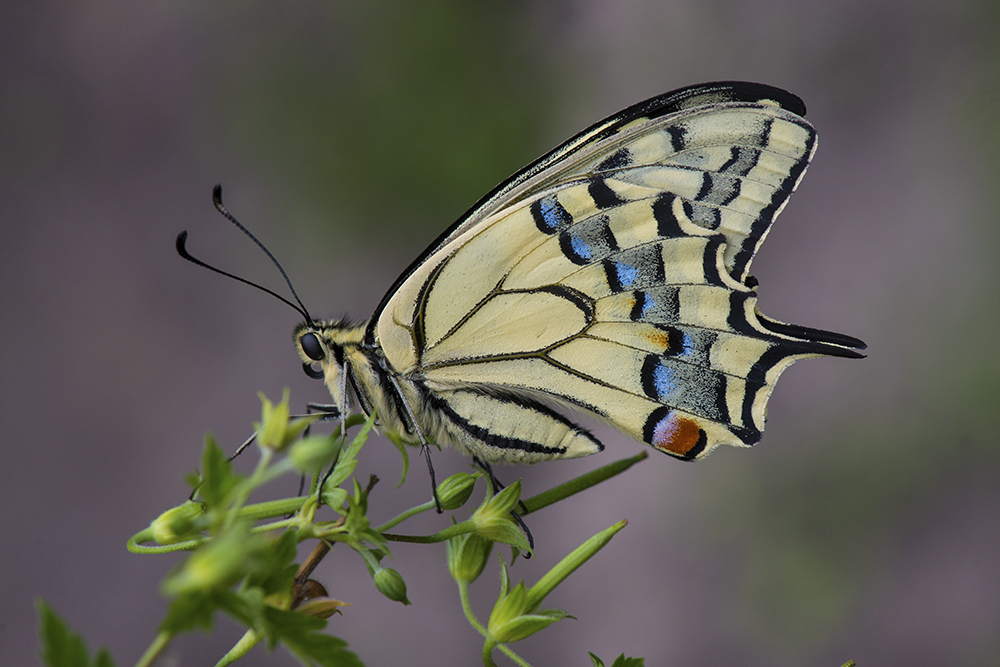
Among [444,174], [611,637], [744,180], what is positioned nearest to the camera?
[744,180]

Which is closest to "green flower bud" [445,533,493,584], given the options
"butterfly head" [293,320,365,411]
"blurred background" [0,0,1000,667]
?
"butterfly head" [293,320,365,411]

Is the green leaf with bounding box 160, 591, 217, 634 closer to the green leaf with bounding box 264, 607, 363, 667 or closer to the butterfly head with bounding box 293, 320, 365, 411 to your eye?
the green leaf with bounding box 264, 607, 363, 667

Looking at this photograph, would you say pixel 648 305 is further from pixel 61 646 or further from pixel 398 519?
pixel 61 646

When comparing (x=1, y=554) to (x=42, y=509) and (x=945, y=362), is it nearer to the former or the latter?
(x=42, y=509)

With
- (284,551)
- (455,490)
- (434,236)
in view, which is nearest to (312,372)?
(455,490)

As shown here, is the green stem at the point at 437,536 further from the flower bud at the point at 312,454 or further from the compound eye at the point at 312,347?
the compound eye at the point at 312,347

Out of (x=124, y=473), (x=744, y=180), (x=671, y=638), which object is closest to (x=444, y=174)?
(x=124, y=473)

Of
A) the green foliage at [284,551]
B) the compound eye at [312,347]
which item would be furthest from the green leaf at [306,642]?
the compound eye at [312,347]
